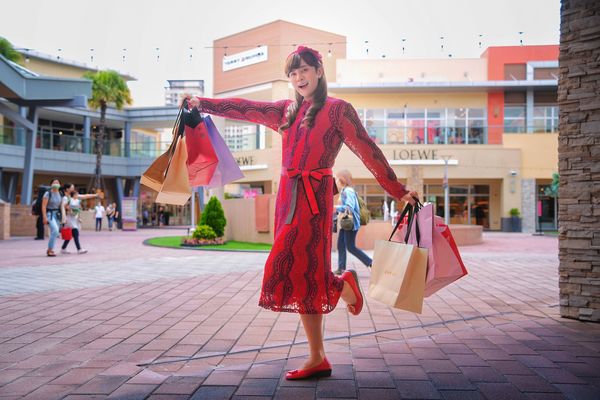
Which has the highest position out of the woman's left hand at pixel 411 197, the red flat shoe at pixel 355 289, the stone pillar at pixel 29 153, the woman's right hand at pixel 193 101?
the stone pillar at pixel 29 153

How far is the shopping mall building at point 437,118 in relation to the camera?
103 feet

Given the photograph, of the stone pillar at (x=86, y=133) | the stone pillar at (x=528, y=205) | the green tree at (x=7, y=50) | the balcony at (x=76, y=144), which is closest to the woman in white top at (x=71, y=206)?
the balcony at (x=76, y=144)

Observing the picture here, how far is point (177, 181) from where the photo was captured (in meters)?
3.69

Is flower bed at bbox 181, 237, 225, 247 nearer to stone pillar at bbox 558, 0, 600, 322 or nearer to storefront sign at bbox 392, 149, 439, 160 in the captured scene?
stone pillar at bbox 558, 0, 600, 322

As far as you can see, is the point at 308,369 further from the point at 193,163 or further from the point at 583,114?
the point at 583,114

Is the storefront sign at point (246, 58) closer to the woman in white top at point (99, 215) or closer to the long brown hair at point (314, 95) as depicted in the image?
the woman in white top at point (99, 215)

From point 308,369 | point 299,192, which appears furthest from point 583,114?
point 308,369

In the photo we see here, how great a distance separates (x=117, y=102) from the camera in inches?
1409

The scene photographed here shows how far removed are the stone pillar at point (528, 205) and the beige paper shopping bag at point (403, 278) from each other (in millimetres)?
30828

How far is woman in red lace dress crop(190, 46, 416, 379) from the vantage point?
3.27m

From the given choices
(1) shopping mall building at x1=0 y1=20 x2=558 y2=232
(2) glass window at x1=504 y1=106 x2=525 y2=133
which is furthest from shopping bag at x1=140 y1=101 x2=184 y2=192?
(2) glass window at x1=504 y1=106 x2=525 y2=133

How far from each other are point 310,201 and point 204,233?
13.8 metres

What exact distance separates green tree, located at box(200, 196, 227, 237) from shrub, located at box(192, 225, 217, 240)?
0.35m

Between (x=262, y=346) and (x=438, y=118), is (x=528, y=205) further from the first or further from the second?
(x=262, y=346)
